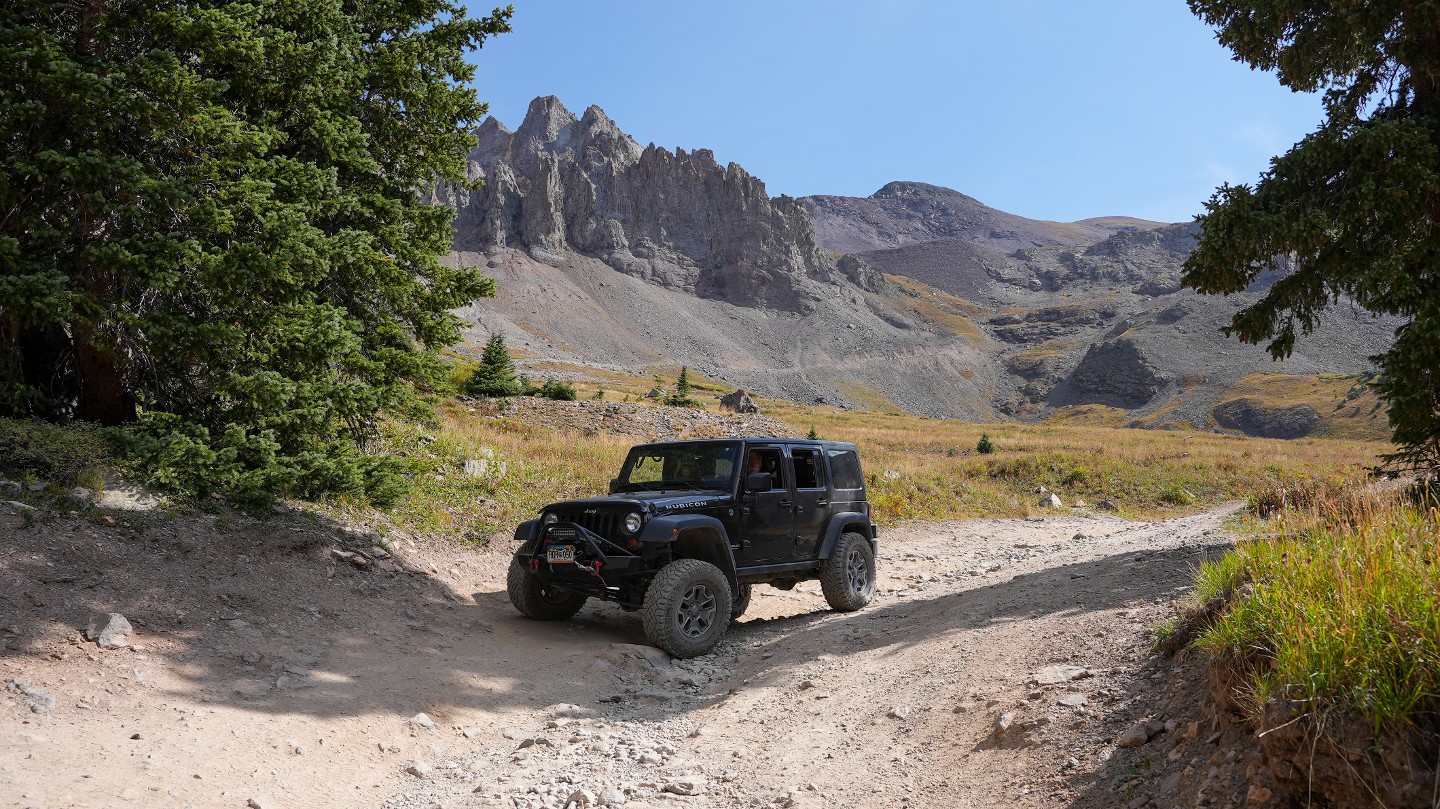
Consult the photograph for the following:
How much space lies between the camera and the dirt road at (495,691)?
4.64 meters

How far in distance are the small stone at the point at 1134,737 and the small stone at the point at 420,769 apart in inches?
168

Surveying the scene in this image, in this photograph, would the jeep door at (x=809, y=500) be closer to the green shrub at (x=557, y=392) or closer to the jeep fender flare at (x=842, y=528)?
the jeep fender flare at (x=842, y=528)

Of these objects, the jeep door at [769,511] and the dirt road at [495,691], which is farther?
the jeep door at [769,511]

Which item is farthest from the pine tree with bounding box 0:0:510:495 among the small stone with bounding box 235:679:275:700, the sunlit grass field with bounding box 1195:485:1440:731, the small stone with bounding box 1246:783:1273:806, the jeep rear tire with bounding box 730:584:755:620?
the small stone with bounding box 1246:783:1273:806

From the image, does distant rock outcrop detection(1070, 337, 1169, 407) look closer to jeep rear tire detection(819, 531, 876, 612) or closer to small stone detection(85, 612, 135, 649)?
jeep rear tire detection(819, 531, 876, 612)

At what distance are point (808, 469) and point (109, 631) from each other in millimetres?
7186

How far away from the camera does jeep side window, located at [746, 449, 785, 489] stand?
930 cm

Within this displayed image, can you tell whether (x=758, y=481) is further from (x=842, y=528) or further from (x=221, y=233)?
(x=221, y=233)

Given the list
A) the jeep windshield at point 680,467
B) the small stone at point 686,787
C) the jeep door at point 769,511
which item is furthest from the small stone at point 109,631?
the jeep door at point 769,511

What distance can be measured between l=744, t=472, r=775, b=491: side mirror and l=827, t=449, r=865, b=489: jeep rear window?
1565 millimetres

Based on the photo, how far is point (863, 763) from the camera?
16.3ft

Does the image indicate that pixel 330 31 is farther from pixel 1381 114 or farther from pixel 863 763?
pixel 1381 114

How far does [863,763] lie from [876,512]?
14876mm

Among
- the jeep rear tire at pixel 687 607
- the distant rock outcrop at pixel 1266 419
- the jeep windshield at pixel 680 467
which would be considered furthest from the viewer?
the distant rock outcrop at pixel 1266 419
